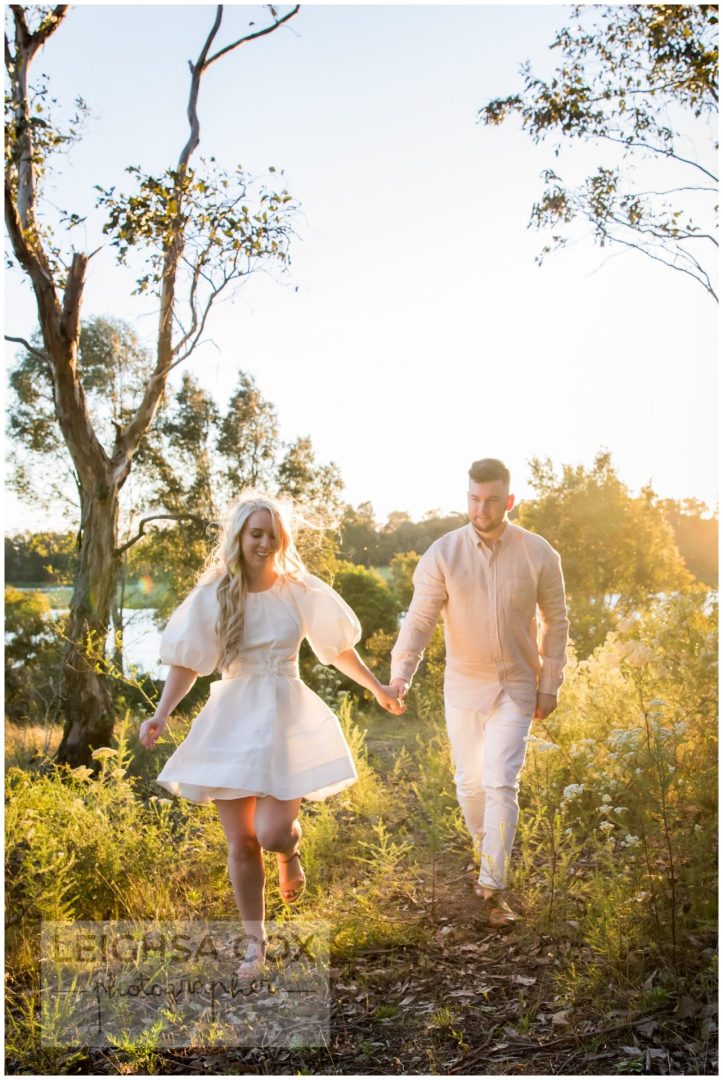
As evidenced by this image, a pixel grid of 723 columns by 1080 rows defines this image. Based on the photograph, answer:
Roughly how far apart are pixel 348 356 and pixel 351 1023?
18.5ft

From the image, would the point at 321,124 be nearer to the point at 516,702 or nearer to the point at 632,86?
Result: the point at 632,86

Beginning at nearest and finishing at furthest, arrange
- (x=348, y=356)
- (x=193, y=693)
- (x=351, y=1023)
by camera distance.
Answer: (x=351, y=1023), (x=348, y=356), (x=193, y=693)

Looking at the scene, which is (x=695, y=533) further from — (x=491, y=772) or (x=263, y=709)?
(x=263, y=709)

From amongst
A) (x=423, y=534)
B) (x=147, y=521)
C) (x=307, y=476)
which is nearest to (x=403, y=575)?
(x=423, y=534)

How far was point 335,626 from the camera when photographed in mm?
3570

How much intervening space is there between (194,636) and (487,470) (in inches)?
55.7

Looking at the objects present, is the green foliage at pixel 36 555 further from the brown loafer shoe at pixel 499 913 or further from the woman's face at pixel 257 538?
the brown loafer shoe at pixel 499 913

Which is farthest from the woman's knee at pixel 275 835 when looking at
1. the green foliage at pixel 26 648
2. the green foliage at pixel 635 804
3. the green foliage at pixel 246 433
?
the green foliage at pixel 246 433

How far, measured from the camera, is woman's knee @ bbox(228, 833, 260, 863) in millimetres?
3229

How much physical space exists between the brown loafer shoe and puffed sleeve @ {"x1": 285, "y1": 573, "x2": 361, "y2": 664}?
46.7 inches

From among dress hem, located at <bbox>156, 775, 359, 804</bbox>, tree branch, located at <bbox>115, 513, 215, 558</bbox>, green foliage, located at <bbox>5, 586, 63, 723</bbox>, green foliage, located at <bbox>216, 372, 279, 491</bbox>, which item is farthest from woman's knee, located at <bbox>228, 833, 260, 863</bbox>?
green foliage, located at <bbox>216, 372, 279, 491</bbox>

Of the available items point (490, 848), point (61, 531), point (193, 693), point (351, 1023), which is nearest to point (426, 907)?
point (490, 848)

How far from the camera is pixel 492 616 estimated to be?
3.90 metres

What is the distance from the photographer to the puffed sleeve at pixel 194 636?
3.35 meters
